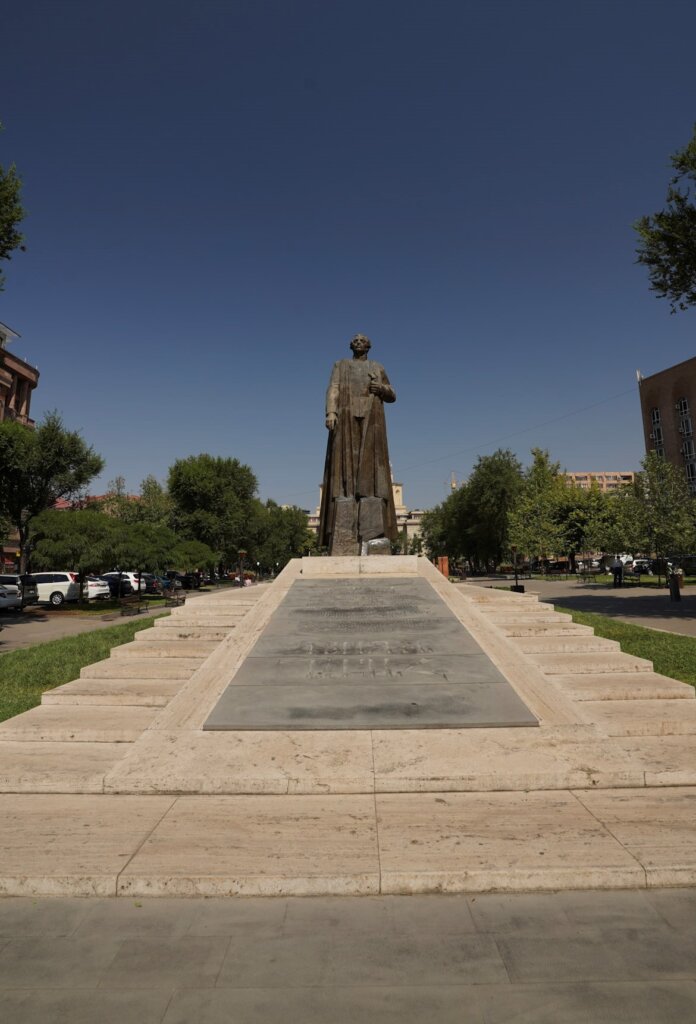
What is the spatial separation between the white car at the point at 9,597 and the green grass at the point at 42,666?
42.4 feet

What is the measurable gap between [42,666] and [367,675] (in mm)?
7270

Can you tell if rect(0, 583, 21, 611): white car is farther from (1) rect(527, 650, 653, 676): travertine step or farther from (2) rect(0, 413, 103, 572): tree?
(1) rect(527, 650, 653, 676): travertine step

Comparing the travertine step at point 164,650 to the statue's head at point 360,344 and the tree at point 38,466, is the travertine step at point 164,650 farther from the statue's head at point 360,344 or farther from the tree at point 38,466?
the tree at point 38,466

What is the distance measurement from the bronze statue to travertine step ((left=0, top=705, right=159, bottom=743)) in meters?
6.84

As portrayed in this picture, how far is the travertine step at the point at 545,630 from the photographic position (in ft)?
26.7

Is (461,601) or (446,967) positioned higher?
(461,601)

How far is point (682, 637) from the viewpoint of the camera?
12.1m

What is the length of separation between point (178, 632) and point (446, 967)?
6.29 meters

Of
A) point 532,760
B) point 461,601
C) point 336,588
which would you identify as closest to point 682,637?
point 461,601

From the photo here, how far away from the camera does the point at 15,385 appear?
57875 mm

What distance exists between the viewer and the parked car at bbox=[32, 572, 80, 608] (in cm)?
2986

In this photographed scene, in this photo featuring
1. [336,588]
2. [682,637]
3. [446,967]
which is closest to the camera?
[446,967]

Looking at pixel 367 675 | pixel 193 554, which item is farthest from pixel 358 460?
pixel 193 554

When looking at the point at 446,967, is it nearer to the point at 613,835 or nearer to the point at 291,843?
the point at 291,843
